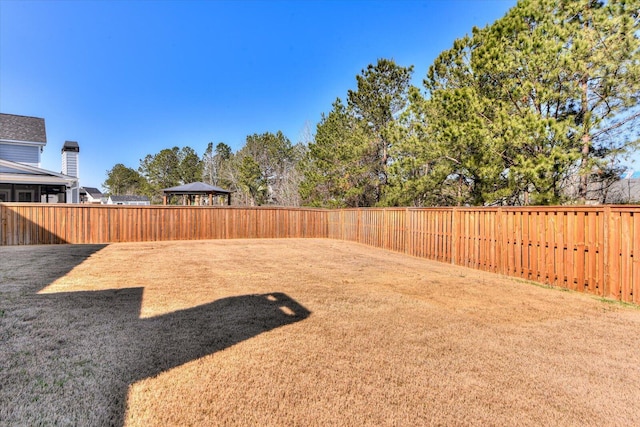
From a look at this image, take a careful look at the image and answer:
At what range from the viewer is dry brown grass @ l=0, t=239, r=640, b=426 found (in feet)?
5.88

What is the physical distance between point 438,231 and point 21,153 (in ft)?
63.2

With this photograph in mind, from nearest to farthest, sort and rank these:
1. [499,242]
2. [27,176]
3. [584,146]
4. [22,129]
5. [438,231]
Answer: [499,242]
[584,146]
[438,231]
[27,176]
[22,129]

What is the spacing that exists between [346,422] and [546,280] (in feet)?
17.2

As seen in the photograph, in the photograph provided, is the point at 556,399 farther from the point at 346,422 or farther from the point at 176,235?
the point at 176,235

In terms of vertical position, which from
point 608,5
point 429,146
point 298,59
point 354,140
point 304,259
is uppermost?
point 298,59

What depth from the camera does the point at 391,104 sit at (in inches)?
622

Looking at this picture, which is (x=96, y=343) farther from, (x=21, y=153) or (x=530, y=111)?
(x=21, y=153)

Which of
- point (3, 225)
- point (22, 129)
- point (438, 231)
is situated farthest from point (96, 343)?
point (22, 129)

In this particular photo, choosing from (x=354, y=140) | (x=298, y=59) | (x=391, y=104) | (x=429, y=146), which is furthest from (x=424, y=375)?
(x=298, y=59)

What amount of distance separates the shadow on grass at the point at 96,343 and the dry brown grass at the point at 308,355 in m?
0.01

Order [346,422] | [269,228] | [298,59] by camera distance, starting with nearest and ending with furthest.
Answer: [346,422], [269,228], [298,59]

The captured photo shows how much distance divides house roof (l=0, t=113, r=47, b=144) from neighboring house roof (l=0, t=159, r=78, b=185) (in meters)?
3.00

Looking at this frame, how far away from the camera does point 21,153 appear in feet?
49.3

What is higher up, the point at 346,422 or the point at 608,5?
the point at 608,5
